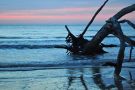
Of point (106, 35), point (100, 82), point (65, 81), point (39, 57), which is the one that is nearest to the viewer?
point (100, 82)

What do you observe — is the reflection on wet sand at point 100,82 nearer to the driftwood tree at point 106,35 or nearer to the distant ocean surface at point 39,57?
the driftwood tree at point 106,35

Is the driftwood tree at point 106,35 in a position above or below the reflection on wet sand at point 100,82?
above

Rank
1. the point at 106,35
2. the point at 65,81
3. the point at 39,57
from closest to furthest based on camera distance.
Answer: the point at 65,81 < the point at 106,35 < the point at 39,57

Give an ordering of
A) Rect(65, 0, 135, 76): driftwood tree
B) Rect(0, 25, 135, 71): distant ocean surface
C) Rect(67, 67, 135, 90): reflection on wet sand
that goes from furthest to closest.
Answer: Rect(0, 25, 135, 71): distant ocean surface < Rect(65, 0, 135, 76): driftwood tree < Rect(67, 67, 135, 90): reflection on wet sand

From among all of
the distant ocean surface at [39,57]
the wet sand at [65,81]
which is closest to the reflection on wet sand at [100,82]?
the wet sand at [65,81]

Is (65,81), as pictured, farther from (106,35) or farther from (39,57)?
(39,57)

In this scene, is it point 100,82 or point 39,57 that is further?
point 39,57

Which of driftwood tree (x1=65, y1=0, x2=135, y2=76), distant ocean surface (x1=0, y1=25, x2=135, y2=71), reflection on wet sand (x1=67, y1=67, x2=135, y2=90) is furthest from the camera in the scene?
distant ocean surface (x1=0, y1=25, x2=135, y2=71)

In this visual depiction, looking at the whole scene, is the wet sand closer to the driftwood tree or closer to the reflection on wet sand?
the reflection on wet sand

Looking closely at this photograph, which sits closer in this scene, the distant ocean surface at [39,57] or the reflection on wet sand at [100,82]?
the reflection on wet sand at [100,82]

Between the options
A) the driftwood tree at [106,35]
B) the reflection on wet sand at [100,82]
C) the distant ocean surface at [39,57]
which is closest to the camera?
the reflection on wet sand at [100,82]

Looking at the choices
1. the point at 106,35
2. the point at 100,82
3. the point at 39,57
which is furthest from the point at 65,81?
the point at 39,57

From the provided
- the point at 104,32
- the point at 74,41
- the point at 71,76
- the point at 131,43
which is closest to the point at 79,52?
the point at 74,41

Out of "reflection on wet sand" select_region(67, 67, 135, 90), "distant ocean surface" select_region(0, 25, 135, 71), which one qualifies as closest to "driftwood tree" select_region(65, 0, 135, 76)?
"reflection on wet sand" select_region(67, 67, 135, 90)
